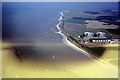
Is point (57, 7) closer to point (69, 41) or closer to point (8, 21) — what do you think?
point (69, 41)

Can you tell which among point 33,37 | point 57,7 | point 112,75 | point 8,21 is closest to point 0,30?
point 8,21

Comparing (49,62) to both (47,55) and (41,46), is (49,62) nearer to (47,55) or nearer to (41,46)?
(47,55)

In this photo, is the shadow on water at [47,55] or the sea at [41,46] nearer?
the sea at [41,46]

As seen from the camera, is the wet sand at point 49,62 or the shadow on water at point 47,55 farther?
the shadow on water at point 47,55

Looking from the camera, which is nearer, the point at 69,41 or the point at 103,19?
the point at 69,41

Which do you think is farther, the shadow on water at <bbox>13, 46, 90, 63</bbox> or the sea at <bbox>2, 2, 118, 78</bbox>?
the shadow on water at <bbox>13, 46, 90, 63</bbox>

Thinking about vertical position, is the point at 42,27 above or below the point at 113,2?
below

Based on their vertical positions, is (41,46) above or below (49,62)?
above

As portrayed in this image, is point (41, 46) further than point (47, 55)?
Yes

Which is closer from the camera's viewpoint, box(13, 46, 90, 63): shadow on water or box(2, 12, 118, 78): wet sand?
box(2, 12, 118, 78): wet sand

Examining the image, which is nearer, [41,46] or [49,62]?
[49,62]

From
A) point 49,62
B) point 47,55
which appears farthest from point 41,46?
point 49,62
